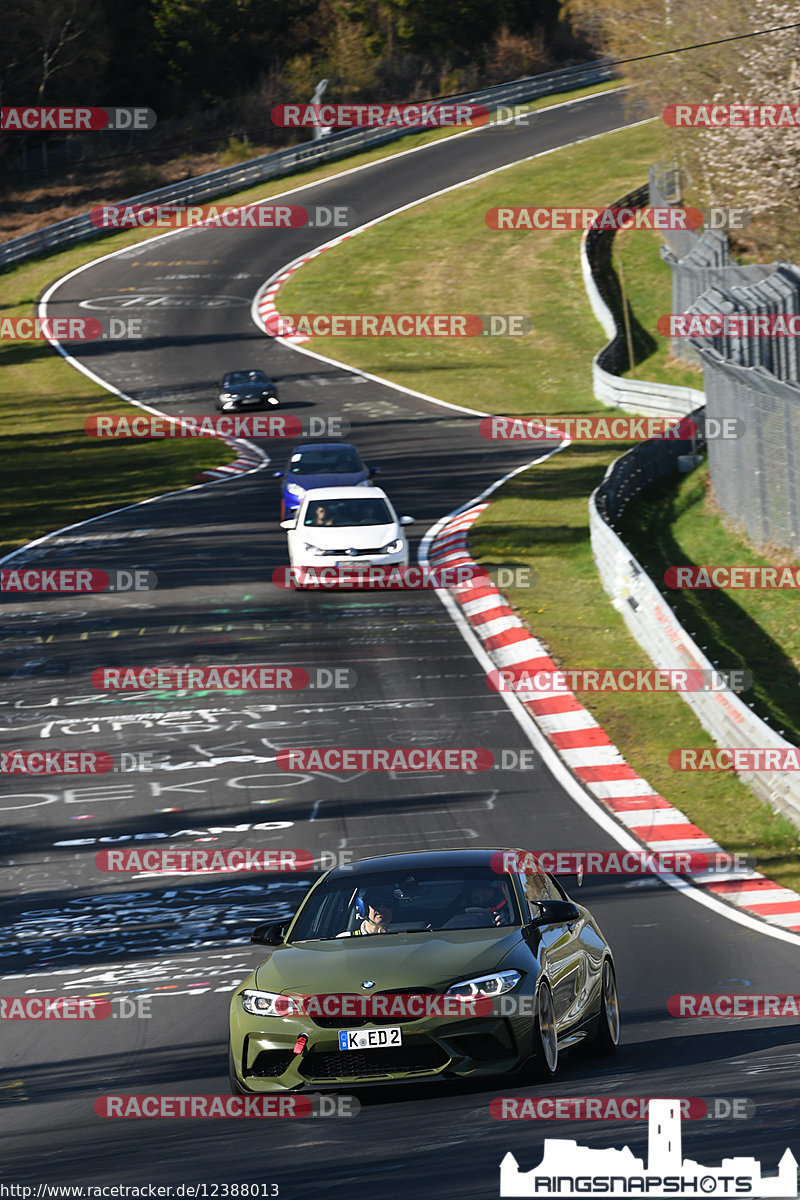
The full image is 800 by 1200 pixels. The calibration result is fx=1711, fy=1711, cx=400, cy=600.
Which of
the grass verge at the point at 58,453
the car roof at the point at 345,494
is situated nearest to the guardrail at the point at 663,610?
the car roof at the point at 345,494

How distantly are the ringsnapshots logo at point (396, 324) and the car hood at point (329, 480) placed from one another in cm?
2371

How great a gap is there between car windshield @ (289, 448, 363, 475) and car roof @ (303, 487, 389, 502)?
10.5ft

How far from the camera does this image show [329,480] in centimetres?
3044

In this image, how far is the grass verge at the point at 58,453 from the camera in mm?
34969

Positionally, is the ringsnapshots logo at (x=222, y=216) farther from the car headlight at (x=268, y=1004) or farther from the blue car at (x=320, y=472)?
the car headlight at (x=268, y=1004)

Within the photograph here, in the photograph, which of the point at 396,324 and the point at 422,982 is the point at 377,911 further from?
the point at 396,324

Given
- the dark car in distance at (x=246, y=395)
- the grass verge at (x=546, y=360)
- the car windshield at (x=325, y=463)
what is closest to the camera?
the grass verge at (x=546, y=360)

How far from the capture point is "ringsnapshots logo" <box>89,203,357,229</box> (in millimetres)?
Answer: 67438

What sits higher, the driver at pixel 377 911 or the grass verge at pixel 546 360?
the driver at pixel 377 911

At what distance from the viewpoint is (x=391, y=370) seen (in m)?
50.0

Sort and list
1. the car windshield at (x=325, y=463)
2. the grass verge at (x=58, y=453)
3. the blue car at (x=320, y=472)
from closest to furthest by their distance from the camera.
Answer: the blue car at (x=320, y=472), the car windshield at (x=325, y=463), the grass verge at (x=58, y=453)

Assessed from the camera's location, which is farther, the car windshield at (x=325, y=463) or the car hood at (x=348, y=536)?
the car windshield at (x=325, y=463)

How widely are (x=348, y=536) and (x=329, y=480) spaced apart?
4.52 m

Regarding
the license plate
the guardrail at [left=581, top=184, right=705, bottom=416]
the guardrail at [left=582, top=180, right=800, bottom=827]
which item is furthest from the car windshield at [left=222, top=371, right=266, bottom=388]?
the license plate
